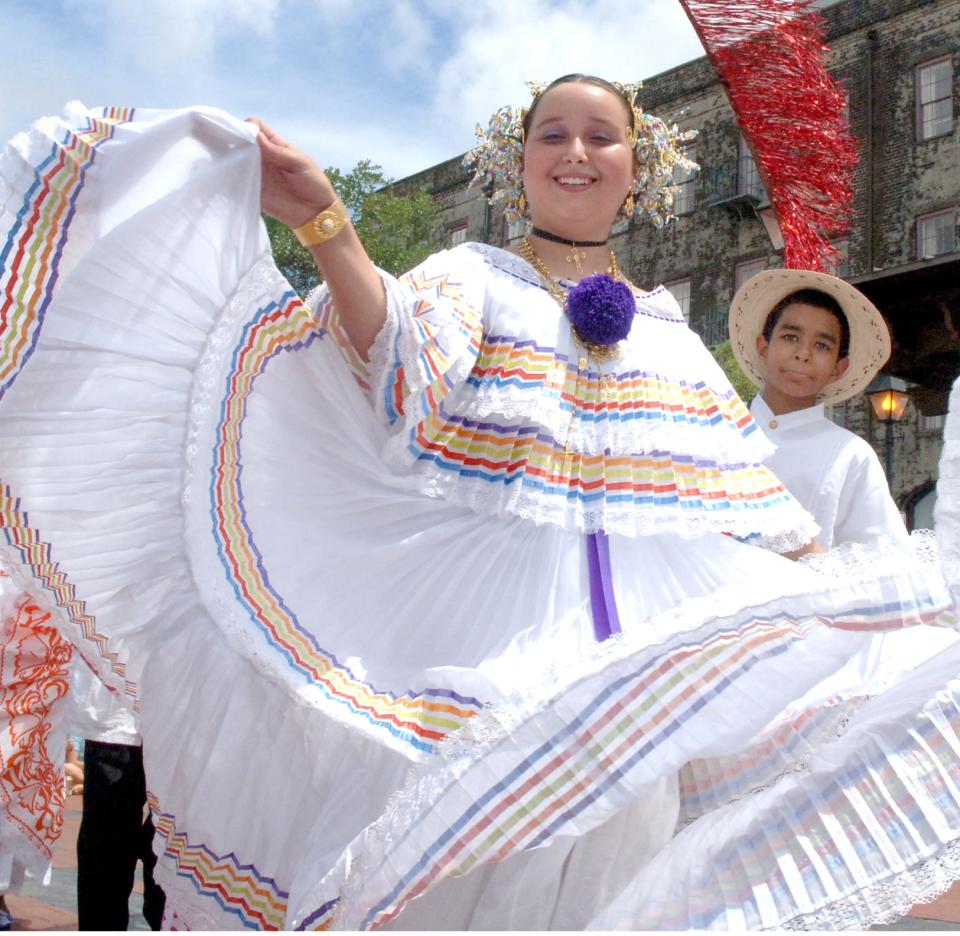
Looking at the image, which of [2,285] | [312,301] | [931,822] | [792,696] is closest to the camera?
[931,822]

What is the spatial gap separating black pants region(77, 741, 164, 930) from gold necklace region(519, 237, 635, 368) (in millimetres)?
1604

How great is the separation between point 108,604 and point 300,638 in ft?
1.21

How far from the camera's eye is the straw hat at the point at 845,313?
11.2 feet

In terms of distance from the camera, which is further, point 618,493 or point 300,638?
point 618,493

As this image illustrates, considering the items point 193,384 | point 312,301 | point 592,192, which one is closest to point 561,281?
point 592,192

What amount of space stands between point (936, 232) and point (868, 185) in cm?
132

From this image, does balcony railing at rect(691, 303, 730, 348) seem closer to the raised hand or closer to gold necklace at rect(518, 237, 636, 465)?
gold necklace at rect(518, 237, 636, 465)

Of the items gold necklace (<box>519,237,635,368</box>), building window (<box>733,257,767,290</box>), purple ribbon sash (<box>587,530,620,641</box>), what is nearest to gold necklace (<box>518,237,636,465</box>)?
gold necklace (<box>519,237,635,368</box>)

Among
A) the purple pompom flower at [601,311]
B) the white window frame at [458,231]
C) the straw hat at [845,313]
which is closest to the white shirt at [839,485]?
the straw hat at [845,313]

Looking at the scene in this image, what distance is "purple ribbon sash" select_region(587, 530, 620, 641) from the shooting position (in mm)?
1857

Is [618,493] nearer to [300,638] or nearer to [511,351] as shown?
[511,351]

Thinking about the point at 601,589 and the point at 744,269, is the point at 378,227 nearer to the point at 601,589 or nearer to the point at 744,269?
the point at 744,269

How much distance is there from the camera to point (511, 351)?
83.0 inches

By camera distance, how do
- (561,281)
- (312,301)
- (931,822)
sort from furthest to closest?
(561,281)
(312,301)
(931,822)
